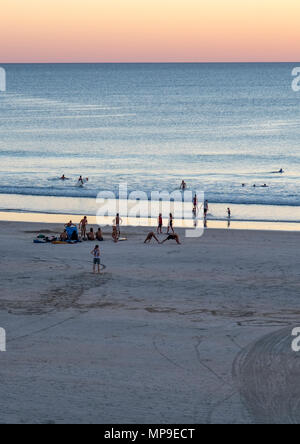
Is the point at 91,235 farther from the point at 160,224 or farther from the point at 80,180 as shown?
the point at 80,180

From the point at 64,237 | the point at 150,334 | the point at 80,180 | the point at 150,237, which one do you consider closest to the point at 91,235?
the point at 64,237

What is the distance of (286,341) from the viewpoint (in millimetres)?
17922

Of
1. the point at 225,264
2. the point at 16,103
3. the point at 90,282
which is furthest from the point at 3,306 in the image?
the point at 16,103

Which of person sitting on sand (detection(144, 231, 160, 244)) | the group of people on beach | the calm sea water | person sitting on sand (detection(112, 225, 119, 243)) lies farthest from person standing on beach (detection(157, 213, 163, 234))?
the group of people on beach

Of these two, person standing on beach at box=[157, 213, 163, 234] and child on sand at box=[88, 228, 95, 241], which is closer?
child on sand at box=[88, 228, 95, 241]

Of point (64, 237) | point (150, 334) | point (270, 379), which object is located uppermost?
point (64, 237)

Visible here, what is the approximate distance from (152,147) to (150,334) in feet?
185

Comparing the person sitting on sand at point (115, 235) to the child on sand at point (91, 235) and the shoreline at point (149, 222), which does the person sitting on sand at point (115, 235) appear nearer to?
the child on sand at point (91, 235)

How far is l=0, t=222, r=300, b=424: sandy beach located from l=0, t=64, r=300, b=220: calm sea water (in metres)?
14.1

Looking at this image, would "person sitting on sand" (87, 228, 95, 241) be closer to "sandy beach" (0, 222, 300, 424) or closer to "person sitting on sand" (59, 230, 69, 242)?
"person sitting on sand" (59, 230, 69, 242)

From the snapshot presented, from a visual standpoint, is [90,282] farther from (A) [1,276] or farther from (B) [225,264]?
(B) [225,264]

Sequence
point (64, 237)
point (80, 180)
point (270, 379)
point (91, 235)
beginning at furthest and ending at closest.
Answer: point (80, 180) < point (91, 235) < point (64, 237) < point (270, 379)

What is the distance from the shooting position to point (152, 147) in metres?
73.9

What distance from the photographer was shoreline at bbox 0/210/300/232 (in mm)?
35000
